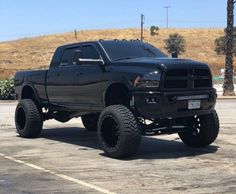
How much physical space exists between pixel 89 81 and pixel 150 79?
1.74 m

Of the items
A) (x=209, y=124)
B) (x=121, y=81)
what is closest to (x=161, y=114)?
(x=121, y=81)

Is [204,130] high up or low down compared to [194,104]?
down

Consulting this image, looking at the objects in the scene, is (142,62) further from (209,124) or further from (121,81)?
(209,124)

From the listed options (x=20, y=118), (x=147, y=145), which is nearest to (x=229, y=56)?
(x=20, y=118)

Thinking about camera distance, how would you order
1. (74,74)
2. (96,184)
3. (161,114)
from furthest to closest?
(74,74)
(161,114)
(96,184)

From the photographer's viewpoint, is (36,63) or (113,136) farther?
(36,63)

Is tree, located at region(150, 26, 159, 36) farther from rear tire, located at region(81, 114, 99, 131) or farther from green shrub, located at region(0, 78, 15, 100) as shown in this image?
rear tire, located at region(81, 114, 99, 131)

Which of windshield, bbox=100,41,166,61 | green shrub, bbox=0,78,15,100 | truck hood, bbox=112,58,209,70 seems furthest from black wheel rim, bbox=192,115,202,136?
green shrub, bbox=0,78,15,100

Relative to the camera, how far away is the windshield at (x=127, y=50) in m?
10.8

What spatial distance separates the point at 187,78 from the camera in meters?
9.80

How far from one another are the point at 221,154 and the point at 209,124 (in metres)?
0.84

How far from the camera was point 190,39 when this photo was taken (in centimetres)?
14038

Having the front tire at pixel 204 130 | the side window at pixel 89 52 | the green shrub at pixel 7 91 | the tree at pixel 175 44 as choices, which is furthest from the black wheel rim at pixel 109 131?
the tree at pixel 175 44

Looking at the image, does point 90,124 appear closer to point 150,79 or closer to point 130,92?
point 130,92
